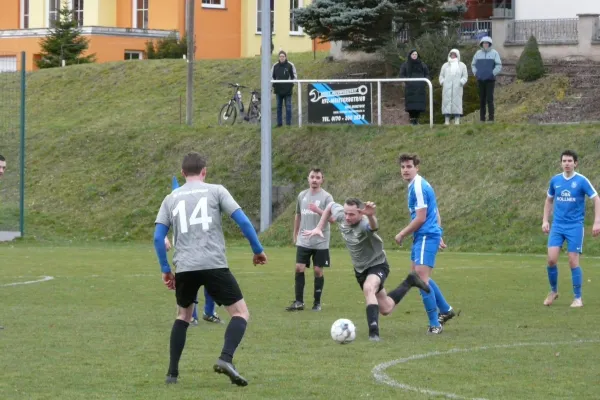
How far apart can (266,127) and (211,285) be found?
66.4 ft

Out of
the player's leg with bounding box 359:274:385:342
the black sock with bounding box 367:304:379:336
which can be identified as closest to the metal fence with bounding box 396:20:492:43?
the player's leg with bounding box 359:274:385:342

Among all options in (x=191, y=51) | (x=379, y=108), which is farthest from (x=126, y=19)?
(x=379, y=108)

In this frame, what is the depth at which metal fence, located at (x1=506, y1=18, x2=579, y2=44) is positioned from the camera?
130 ft

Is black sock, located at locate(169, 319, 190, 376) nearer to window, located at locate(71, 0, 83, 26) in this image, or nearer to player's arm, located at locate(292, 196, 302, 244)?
player's arm, located at locate(292, 196, 302, 244)

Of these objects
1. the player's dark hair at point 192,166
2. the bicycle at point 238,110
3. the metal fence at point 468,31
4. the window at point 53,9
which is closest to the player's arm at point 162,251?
the player's dark hair at point 192,166

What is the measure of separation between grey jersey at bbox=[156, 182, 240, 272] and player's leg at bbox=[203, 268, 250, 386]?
0.10m

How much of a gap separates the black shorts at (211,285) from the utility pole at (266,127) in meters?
20.0

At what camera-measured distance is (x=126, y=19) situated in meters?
61.7

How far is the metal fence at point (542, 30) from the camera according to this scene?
39.7 metres

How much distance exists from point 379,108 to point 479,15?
609 inches

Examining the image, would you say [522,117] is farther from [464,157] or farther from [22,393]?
[22,393]

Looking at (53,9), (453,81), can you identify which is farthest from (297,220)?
(53,9)

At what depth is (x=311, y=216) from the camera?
623 inches

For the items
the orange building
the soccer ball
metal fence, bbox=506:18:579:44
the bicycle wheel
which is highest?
the orange building
